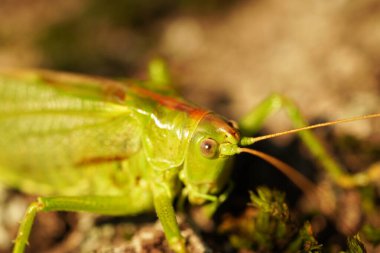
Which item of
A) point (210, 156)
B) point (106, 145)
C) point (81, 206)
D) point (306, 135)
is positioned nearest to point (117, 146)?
point (106, 145)

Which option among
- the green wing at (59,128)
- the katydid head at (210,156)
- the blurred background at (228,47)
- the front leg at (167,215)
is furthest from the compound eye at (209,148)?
the blurred background at (228,47)

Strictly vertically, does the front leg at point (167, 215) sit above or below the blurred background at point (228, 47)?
below

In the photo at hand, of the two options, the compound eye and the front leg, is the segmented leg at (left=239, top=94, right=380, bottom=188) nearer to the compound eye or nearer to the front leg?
the compound eye

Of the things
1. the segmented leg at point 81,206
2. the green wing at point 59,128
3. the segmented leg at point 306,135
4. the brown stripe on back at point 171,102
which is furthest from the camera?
the segmented leg at point 306,135

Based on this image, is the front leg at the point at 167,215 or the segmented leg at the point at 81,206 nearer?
the front leg at the point at 167,215

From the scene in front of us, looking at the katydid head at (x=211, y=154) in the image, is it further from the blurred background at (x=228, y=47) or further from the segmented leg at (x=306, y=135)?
the blurred background at (x=228, y=47)

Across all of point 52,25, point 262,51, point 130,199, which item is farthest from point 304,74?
point 52,25

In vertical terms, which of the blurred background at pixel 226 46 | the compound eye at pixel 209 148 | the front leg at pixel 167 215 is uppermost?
the blurred background at pixel 226 46
